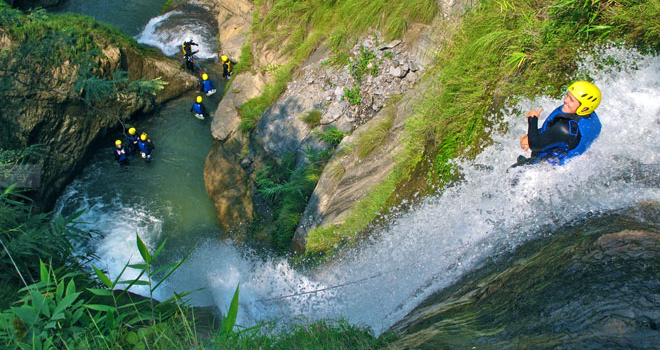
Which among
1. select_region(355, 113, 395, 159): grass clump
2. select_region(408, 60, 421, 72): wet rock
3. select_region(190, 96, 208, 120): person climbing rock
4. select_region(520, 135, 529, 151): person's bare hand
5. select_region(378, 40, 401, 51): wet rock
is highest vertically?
select_region(378, 40, 401, 51): wet rock

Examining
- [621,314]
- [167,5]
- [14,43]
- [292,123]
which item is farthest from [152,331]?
[167,5]

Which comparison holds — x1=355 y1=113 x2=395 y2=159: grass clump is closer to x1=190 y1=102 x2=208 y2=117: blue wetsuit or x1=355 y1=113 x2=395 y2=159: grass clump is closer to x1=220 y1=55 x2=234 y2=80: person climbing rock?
x1=190 y1=102 x2=208 y2=117: blue wetsuit

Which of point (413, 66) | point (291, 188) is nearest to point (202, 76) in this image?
point (291, 188)

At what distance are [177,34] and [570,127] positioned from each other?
1269 centimetres

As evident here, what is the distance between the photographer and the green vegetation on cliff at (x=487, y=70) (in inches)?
177

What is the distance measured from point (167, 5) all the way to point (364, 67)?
10.5 m

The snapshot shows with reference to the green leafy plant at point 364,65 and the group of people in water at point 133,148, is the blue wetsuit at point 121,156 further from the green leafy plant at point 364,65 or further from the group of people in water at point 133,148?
the green leafy plant at point 364,65

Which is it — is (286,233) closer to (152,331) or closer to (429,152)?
(429,152)

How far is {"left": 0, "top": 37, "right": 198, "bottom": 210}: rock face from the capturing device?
8289mm

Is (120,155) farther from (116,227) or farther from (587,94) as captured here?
(587,94)

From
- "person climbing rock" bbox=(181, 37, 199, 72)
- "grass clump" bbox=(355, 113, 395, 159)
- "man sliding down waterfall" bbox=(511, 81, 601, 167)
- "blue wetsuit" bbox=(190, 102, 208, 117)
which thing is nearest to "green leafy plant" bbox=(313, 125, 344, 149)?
"grass clump" bbox=(355, 113, 395, 159)

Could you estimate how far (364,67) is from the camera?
7191 millimetres

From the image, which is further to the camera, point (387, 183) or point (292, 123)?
point (292, 123)

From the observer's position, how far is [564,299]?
2969mm
